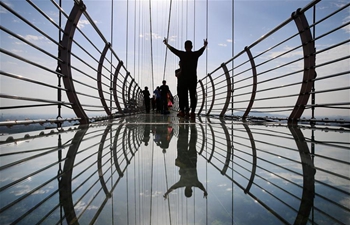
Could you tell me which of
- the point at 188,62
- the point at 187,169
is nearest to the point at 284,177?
the point at 187,169

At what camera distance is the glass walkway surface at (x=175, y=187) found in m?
0.55

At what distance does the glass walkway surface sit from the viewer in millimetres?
548

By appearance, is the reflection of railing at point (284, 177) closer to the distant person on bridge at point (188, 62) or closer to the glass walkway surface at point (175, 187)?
the glass walkway surface at point (175, 187)

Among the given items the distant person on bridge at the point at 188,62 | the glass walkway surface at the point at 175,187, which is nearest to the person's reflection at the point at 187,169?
the glass walkway surface at the point at 175,187

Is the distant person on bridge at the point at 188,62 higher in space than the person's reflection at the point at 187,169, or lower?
higher

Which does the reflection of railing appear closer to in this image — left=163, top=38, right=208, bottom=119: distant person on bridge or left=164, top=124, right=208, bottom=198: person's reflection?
left=164, top=124, right=208, bottom=198: person's reflection

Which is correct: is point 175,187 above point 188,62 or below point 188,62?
below

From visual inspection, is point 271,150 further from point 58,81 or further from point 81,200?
point 58,81

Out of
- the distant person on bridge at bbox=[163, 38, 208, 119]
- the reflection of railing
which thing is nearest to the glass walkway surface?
the reflection of railing

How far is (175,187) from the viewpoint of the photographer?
73cm

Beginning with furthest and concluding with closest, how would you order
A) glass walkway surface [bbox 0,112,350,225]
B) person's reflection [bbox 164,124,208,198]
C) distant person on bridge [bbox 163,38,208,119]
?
1. distant person on bridge [bbox 163,38,208,119]
2. person's reflection [bbox 164,124,208,198]
3. glass walkway surface [bbox 0,112,350,225]

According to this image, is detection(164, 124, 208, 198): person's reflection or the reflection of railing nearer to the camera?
the reflection of railing

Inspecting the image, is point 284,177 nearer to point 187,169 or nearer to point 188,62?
point 187,169

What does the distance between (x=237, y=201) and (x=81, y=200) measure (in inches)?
17.3
